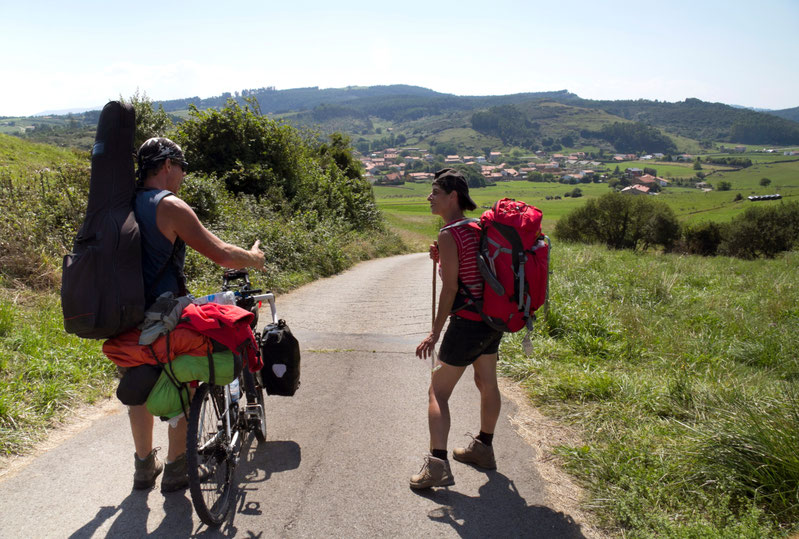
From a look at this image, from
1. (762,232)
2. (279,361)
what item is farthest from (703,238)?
(279,361)

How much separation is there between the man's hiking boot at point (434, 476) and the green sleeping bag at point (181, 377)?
1.40 meters

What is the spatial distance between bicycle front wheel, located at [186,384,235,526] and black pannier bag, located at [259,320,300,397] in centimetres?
63

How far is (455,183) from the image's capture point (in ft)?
10.9

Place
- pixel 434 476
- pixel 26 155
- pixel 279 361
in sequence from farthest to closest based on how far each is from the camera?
pixel 26 155 < pixel 279 361 < pixel 434 476

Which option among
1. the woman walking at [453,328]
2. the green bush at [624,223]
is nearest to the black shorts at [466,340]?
the woman walking at [453,328]

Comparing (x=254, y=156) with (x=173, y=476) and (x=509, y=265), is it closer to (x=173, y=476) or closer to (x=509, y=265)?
(x=173, y=476)

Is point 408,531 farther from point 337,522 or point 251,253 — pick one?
point 251,253

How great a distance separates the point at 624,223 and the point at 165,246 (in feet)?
161

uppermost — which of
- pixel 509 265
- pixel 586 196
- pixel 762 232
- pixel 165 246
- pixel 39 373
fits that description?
pixel 165 246

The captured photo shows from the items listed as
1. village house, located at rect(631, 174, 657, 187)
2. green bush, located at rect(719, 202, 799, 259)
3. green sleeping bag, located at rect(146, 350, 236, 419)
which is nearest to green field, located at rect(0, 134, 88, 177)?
green sleeping bag, located at rect(146, 350, 236, 419)

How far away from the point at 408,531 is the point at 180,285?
1.98 m

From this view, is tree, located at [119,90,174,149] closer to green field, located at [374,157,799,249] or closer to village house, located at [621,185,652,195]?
green field, located at [374,157,799,249]

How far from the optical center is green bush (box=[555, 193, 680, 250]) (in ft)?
149

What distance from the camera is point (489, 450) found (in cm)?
363
